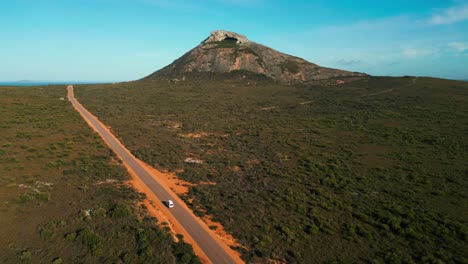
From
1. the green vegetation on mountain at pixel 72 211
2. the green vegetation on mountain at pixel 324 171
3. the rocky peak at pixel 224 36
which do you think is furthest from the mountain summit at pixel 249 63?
the green vegetation on mountain at pixel 72 211

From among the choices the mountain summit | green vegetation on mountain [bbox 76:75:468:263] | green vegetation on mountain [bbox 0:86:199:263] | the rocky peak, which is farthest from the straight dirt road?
the rocky peak

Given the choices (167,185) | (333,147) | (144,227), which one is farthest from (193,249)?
(333,147)

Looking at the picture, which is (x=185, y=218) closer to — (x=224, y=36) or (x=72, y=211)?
(x=72, y=211)

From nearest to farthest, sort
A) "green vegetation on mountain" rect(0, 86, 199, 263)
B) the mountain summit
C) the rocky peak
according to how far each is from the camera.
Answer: "green vegetation on mountain" rect(0, 86, 199, 263) < the mountain summit < the rocky peak

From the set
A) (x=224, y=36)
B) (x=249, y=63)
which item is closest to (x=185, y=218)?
(x=249, y=63)

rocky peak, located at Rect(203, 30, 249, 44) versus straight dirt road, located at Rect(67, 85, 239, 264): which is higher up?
rocky peak, located at Rect(203, 30, 249, 44)

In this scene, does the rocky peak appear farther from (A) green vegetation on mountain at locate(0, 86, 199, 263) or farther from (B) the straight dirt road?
(B) the straight dirt road

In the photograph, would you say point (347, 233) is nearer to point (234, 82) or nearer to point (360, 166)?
point (360, 166)
